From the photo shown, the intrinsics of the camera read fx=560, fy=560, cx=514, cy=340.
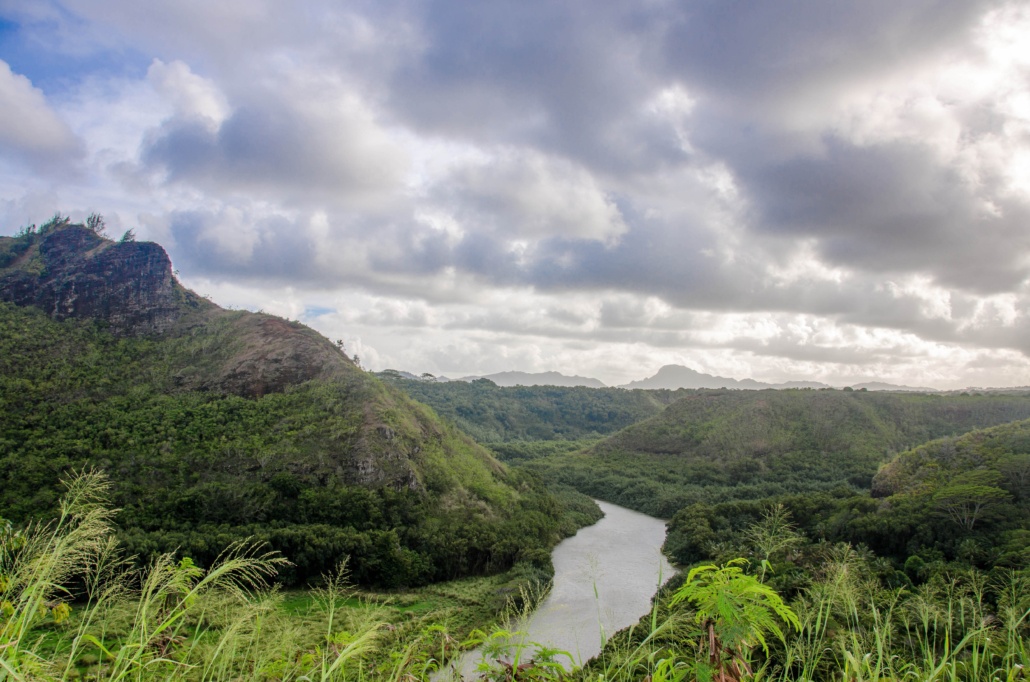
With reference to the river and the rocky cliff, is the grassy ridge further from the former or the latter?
the river

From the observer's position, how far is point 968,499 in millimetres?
26984

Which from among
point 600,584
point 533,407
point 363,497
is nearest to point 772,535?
point 600,584

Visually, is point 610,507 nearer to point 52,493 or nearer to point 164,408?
point 164,408

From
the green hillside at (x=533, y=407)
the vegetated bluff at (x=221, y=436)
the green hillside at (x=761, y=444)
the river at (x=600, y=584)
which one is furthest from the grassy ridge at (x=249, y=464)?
the green hillside at (x=533, y=407)

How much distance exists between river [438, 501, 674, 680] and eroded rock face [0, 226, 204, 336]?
38783 mm

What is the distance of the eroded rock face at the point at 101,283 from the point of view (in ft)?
150

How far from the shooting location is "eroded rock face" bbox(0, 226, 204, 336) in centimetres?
4572

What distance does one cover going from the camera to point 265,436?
115ft

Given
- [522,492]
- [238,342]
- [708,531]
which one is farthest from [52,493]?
[708,531]

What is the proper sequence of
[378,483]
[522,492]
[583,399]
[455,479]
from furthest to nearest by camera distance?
[583,399]
[522,492]
[455,479]
[378,483]

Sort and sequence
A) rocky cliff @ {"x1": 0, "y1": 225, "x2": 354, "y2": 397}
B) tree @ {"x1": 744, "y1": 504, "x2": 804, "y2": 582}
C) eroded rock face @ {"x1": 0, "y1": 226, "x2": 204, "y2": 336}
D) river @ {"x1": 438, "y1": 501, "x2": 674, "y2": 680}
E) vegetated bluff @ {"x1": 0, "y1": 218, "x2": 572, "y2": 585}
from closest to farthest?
tree @ {"x1": 744, "y1": 504, "x2": 804, "y2": 582}
river @ {"x1": 438, "y1": 501, "x2": 674, "y2": 680}
vegetated bluff @ {"x1": 0, "y1": 218, "x2": 572, "y2": 585}
rocky cliff @ {"x1": 0, "y1": 225, "x2": 354, "y2": 397}
eroded rock face @ {"x1": 0, "y1": 226, "x2": 204, "y2": 336}

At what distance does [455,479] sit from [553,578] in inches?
399

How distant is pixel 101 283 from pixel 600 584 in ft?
154

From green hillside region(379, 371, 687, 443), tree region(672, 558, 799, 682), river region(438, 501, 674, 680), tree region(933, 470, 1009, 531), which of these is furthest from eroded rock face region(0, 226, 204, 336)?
green hillside region(379, 371, 687, 443)
